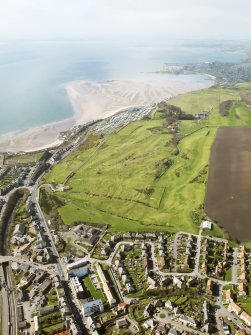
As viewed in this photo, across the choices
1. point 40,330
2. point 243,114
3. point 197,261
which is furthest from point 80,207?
point 243,114

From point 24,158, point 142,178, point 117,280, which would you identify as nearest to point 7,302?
point 117,280

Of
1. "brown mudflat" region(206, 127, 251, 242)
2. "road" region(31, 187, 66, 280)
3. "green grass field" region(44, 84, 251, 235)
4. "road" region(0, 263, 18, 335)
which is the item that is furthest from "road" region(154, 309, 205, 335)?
"brown mudflat" region(206, 127, 251, 242)

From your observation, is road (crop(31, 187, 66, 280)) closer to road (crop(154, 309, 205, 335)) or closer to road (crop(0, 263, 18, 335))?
road (crop(0, 263, 18, 335))

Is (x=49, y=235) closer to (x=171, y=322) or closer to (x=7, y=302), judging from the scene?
(x=7, y=302)

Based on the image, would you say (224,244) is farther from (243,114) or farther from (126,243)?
(243,114)

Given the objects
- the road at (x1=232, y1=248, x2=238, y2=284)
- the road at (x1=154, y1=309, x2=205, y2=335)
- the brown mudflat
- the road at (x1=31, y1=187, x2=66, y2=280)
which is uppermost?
the brown mudflat

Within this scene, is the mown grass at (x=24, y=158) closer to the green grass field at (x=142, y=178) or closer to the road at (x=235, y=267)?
the green grass field at (x=142, y=178)
